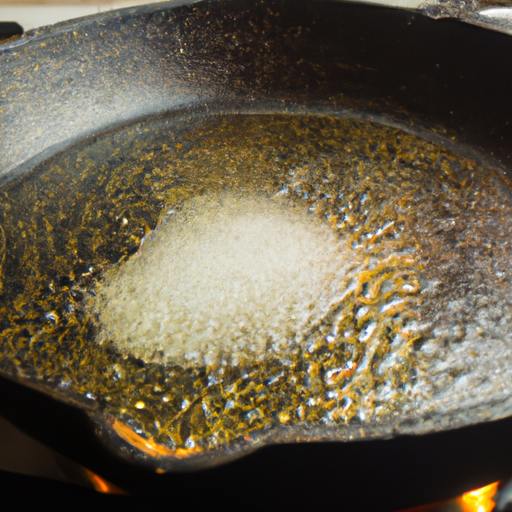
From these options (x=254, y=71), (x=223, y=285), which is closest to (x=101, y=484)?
(x=223, y=285)

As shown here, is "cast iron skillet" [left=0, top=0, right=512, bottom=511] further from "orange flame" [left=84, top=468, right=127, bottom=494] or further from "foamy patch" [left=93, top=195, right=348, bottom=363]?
"orange flame" [left=84, top=468, right=127, bottom=494]

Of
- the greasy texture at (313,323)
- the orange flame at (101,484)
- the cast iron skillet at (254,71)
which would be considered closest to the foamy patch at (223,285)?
the greasy texture at (313,323)

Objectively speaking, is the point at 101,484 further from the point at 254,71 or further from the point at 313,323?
the point at 254,71

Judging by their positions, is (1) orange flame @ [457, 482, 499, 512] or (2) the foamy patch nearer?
(1) orange flame @ [457, 482, 499, 512]

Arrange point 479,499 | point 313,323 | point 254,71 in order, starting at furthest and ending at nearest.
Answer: point 254,71 → point 313,323 → point 479,499

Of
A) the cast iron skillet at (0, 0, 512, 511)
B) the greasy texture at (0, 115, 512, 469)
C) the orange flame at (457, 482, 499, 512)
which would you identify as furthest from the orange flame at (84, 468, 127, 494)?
the cast iron skillet at (0, 0, 512, 511)
